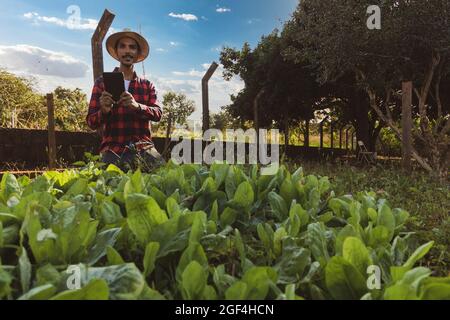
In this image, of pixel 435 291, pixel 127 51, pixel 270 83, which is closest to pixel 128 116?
pixel 127 51

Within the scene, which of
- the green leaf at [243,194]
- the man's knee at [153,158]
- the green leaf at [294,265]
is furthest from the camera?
the man's knee at [153,158]

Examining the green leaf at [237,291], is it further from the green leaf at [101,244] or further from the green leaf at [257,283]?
the green leaf at [101,244]

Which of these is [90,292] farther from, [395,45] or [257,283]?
[395,45]

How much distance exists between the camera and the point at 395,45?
13320 millimetres

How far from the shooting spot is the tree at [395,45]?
40.9 ft

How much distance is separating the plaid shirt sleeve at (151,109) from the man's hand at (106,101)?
1.13ft

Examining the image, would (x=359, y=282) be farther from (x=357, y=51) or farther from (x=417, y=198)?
(x=357, y=51)

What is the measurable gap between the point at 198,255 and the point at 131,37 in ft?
15.4

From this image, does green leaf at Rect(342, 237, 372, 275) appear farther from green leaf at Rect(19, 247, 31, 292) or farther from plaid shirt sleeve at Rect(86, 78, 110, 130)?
plaid shirt sleeve at Rect(86, 78, 110, 130)

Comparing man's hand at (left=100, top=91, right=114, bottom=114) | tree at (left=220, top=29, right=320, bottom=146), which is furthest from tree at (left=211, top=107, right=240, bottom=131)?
man's hand at (left=100, top=91, right=114, bottom=114)

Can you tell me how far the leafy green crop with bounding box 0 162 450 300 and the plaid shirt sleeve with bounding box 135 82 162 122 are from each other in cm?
265

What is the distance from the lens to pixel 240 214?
1.99m

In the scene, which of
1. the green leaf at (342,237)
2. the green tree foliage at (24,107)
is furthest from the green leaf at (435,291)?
the green tree foliage at (24,107)
